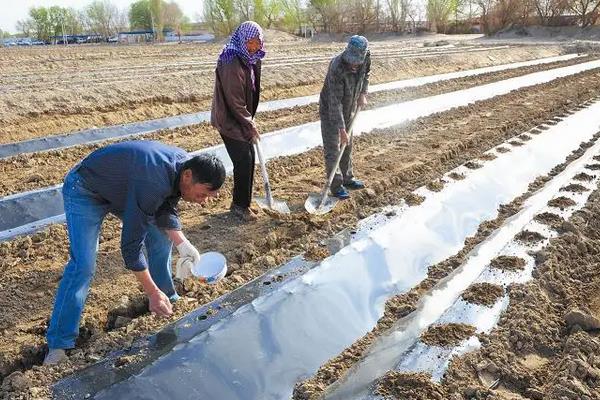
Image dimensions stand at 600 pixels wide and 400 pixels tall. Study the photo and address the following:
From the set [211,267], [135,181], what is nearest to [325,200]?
[211,267]

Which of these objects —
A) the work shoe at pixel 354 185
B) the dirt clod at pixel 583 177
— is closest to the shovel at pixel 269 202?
the work shoe at pixel 354 185

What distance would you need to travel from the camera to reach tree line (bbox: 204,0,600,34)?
36.6m

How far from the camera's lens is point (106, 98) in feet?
31.5

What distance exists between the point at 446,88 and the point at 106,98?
7.14m

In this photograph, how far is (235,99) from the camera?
Result: 14.3 feet

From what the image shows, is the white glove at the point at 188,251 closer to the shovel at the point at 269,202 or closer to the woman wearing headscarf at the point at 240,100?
the woman wearing headscarf at the point at 240,100

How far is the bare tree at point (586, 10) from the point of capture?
114 ft

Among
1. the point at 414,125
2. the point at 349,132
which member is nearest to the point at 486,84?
the point at 414,125

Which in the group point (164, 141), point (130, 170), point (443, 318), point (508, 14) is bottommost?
point (443, 318)

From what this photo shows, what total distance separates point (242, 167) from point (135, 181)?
2.25 metres

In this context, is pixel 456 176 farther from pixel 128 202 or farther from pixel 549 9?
pixel 549 9

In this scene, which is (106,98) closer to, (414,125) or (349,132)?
(414,125)

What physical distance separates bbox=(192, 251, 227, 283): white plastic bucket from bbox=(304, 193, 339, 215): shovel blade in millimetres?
1650

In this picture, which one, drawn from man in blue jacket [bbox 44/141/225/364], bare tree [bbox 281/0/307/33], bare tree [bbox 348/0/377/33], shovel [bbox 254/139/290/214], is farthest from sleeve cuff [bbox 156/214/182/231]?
bare tree [bbox 281/0/307/33]
